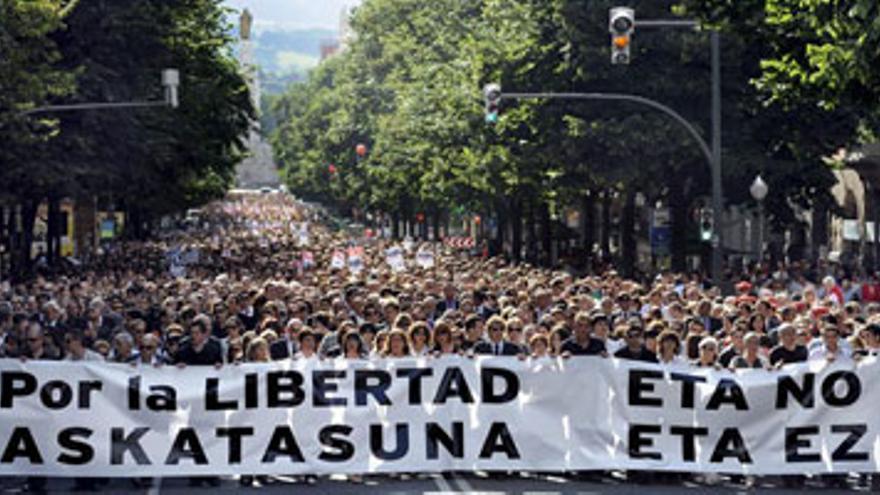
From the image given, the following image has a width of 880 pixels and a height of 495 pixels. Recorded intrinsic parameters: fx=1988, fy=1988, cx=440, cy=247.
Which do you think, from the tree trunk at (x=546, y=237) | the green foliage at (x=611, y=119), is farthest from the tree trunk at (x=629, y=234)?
the tree trunk at (x=546, y=237)

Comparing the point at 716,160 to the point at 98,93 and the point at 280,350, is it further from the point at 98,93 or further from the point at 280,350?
the point at 280,350

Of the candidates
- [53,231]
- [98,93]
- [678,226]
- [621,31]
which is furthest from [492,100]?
[53,231]

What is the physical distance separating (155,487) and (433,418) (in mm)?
2575

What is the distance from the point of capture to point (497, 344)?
59.2 ft

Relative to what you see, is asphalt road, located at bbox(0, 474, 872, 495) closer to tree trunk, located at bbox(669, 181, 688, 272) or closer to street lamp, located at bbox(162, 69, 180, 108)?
street lamp, located at bbox(162, 69, 180, 108)

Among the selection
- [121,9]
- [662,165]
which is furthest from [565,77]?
[121,9]

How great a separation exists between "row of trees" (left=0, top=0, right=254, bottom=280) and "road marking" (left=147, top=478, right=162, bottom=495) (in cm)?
2354

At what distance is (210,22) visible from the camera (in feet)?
235

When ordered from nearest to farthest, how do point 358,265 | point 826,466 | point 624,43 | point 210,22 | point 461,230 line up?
point 826,466 → point 624,43 → point 358,265 → point 210,22 → point 461,230

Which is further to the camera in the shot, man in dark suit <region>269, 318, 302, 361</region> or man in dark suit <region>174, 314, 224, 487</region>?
man in dark suit <region>269, 318, 302, 361</region>

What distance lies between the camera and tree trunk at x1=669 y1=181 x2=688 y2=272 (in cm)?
5078

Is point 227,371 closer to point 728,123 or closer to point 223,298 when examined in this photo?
point 223,298

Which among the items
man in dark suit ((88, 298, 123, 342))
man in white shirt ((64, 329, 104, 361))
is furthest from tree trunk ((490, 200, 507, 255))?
man in white shirt ((64, 329, 104, 361))

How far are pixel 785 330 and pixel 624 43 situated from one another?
10.8 metres
